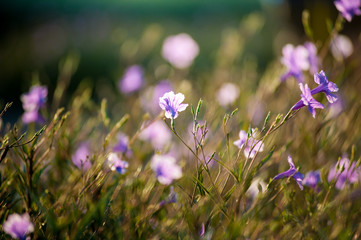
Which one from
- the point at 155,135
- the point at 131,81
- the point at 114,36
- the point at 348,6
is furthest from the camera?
the point at 114,36

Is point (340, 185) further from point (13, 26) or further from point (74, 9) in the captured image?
point (74, 9)

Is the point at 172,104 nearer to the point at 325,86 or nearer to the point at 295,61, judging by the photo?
the point at 325,86

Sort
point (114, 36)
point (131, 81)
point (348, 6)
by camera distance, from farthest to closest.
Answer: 1. point (114, 36)
2. point (131, 81)
3. point (348, 6)

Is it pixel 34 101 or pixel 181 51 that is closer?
pixel 34 101

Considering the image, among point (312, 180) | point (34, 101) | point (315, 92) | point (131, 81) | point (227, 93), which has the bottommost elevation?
point (227, 93)

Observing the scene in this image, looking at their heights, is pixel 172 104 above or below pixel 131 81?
above

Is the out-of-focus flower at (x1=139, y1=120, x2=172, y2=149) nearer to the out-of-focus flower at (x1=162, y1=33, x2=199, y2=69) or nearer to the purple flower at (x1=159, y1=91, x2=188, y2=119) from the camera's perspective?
the out-of-focus flower at (x1=162, y1=33, x2=199, y2=69)

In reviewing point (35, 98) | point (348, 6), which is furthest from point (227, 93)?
point (35, 98)
